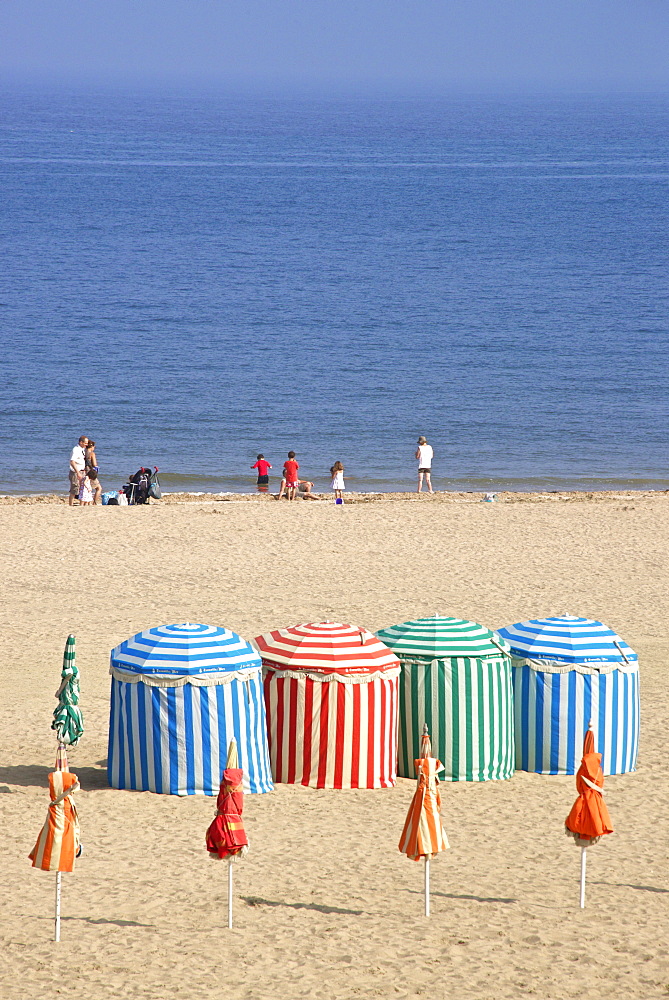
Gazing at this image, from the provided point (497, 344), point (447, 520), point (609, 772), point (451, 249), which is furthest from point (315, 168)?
point (609, 772)

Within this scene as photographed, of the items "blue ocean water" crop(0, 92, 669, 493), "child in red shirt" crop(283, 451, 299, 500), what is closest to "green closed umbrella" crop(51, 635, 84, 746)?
"child in red shirt" crop(283, 451, 299, 500)

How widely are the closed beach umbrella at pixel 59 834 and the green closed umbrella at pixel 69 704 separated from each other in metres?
3.16

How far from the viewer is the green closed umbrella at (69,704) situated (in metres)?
10.8

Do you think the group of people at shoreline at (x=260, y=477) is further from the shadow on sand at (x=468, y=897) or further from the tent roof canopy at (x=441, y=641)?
the shadow on sand at (x=468, y=897)

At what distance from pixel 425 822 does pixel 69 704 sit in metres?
4.07

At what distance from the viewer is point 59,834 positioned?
7.54 m

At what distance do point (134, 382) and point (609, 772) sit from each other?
105 ft

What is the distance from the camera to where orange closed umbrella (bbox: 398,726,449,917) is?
7.91 m

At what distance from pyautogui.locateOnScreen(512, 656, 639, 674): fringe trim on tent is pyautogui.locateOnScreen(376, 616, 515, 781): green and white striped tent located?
300mm

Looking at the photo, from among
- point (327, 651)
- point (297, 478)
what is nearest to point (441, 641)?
point (327, 651)

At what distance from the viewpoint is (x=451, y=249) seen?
71.7 m

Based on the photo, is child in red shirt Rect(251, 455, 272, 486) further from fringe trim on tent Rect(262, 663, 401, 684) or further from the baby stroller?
fringe trim on tent Rect(262, 663, 401, 684)

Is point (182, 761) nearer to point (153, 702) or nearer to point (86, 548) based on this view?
point (153, 702)

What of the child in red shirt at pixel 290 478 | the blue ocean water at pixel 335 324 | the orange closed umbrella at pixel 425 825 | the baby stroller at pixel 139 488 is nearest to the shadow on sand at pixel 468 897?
the orange closed umbrella at pixel 425 825
